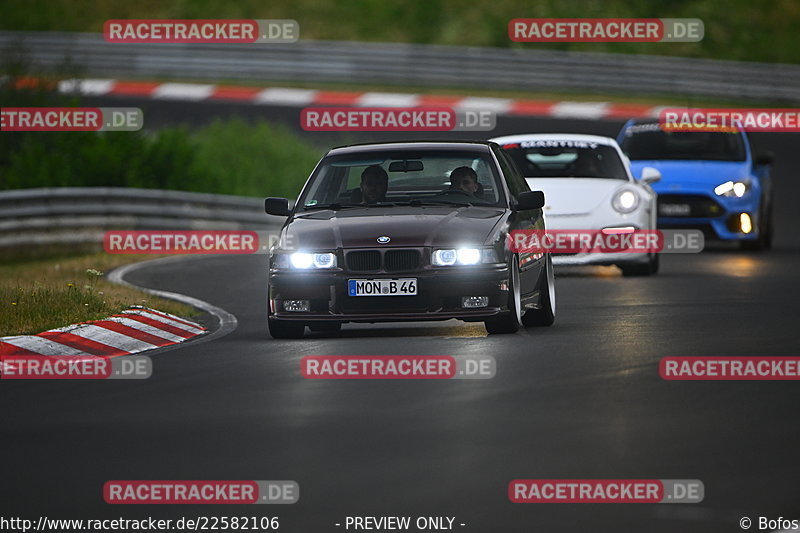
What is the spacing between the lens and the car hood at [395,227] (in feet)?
43.2

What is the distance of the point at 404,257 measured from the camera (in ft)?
43.1

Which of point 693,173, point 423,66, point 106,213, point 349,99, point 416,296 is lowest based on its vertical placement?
point 416,296

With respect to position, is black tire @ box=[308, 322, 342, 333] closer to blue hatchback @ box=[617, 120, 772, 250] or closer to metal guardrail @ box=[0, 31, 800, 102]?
blue hatchback @ box=[617, 120, 772, 250]

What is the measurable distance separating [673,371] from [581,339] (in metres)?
1.89

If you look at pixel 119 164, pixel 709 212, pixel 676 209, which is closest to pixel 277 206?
pixel 676 209

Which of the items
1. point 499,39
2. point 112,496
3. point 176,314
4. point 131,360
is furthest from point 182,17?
point 112,496

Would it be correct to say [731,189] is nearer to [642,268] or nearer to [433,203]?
[642,268]

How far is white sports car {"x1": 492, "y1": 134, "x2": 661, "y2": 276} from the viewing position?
1941 centimetres

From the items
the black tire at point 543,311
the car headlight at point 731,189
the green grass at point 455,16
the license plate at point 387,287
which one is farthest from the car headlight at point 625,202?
the green grass at point 455,16

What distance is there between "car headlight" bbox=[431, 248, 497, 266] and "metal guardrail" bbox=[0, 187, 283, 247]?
521 inches

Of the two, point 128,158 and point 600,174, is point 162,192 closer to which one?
point 128,158

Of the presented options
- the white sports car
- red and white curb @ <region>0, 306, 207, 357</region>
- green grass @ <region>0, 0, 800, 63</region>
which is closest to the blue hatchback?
the white sports car

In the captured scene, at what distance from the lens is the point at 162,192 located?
26.7 m

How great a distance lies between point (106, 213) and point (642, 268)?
952 cm
